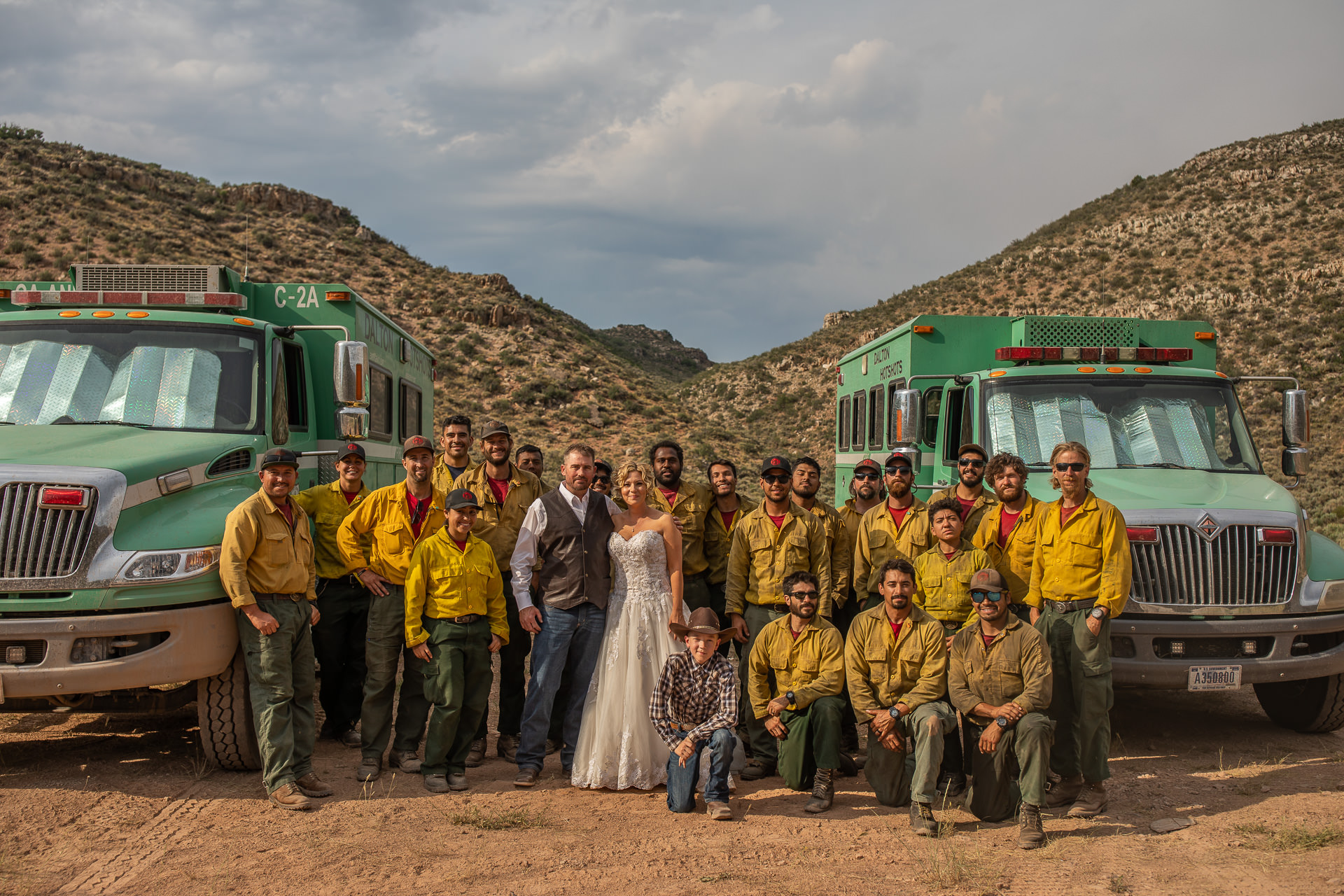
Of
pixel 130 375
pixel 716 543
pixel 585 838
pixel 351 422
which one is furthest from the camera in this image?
pixel 716 543

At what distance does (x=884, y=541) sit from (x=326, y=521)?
3.88 m

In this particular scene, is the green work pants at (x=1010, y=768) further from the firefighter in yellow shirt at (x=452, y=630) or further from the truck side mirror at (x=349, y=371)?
the truck side mirror at (x=349, y=371)

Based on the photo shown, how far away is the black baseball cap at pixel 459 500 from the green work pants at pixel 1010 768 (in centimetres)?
320

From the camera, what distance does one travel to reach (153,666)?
201 inches

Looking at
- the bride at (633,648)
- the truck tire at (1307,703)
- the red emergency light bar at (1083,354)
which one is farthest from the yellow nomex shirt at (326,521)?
the truck tire at (1307,703)

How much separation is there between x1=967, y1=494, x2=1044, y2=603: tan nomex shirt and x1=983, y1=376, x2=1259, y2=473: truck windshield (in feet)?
4.83

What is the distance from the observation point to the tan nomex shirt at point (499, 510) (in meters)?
6.48

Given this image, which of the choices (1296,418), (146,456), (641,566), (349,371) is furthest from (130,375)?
(1296,418)

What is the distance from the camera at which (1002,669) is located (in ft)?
17.4

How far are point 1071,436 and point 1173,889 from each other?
3.93m

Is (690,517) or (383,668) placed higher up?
(690,517)

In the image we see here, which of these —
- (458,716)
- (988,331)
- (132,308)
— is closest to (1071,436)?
(988,331)

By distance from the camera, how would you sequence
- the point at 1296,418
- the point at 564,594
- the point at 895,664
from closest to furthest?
the point at 895,664, the point at 564,594, the point at 1296,418

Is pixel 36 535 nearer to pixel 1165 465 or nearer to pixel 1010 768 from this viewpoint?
pixel 1010 768
